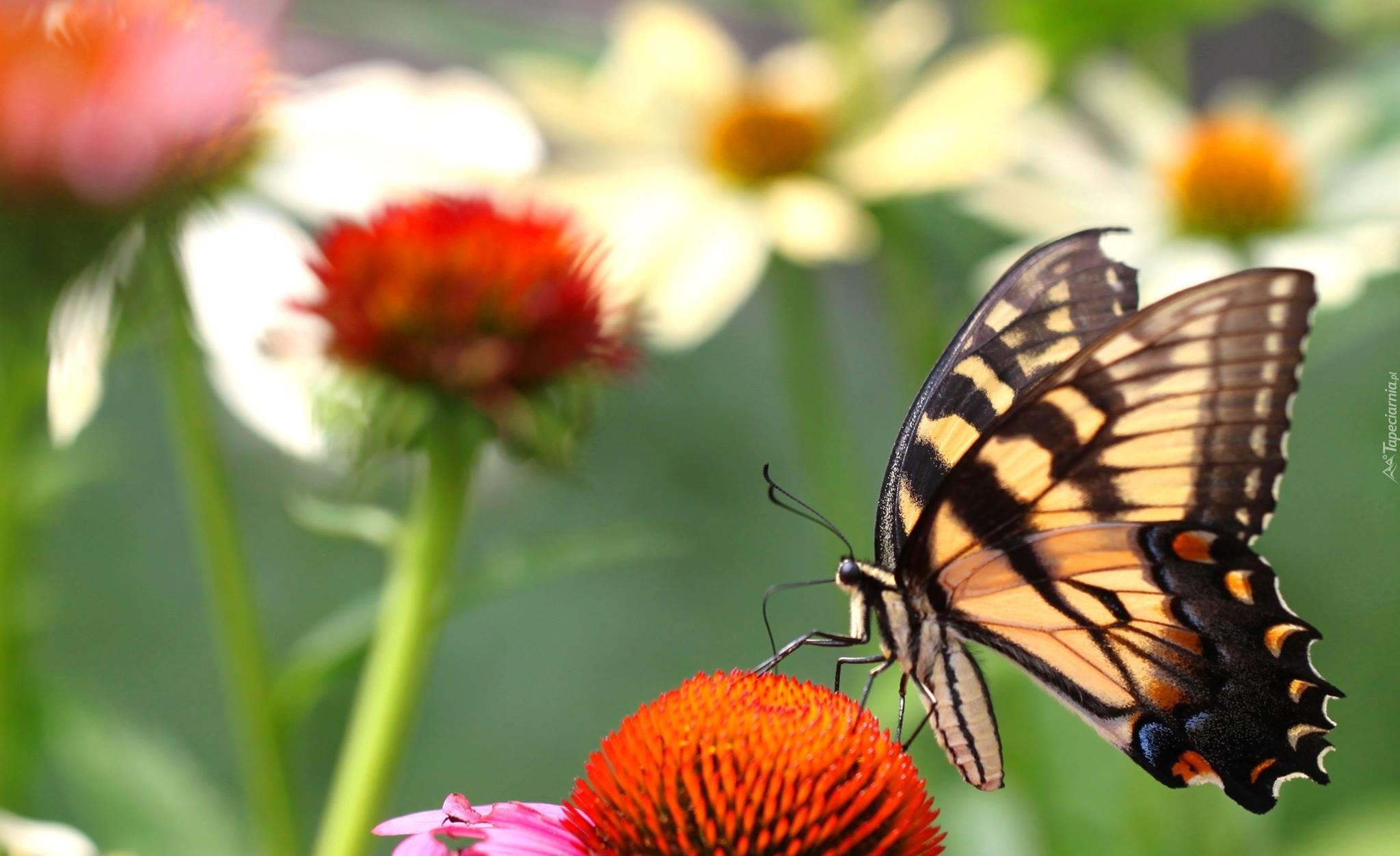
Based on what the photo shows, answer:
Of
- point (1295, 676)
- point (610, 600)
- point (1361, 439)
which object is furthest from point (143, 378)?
point (1295, 676)

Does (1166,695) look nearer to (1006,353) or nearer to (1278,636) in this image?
(1278,636)

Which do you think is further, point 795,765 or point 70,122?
point 70,122

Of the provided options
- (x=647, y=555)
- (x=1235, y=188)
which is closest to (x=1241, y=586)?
(x=1235, y=188)

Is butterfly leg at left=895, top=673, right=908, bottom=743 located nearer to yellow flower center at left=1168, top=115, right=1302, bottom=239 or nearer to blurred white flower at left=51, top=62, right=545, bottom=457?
blurred white flower at left=51, top=62, right=545, bottom=457

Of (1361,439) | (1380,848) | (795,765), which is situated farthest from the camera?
(1361,439)

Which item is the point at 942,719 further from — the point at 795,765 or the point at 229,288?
the point at 229,288

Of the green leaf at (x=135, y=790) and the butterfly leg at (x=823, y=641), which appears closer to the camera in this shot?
the butterfly leg at (x=823, y=641)

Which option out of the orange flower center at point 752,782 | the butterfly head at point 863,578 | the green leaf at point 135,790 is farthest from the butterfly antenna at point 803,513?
the green leaf at point 135,790

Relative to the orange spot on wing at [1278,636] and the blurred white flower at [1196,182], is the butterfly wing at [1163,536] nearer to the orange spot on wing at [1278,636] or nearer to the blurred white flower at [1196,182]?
the orange spot on wing at [1278,636]
